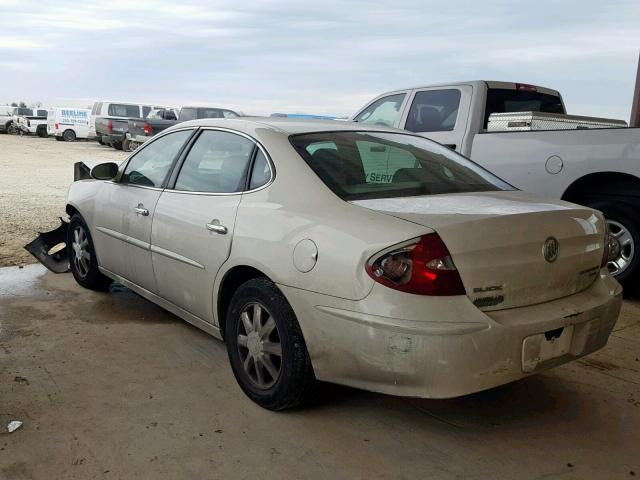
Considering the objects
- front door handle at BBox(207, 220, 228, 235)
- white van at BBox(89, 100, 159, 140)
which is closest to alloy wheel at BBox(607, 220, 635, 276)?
front door handle at BBox(207, 220, 228, 235)

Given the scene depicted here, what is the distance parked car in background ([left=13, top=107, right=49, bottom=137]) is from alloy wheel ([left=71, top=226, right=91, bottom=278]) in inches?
1190

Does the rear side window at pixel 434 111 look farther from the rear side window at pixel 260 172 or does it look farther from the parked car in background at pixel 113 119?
the parked car in background at pixel 113 119

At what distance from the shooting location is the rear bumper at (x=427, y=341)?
8.22ft

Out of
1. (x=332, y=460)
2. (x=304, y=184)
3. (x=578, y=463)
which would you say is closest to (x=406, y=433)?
(x=332, y=460)

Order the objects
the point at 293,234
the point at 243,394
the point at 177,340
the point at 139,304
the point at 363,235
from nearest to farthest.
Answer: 1. the point at 363,235
2. the point at 293,234
3. the point at 243,394
4. the point at 177,340
5. the point at 139,304

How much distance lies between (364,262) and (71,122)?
97.1ft

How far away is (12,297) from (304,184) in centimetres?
316

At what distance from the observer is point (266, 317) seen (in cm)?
315

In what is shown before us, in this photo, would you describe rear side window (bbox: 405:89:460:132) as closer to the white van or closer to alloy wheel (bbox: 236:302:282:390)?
alloy wheel (bbox: 236:302:282:390)

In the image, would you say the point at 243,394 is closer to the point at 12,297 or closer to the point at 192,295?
the point at 192,295

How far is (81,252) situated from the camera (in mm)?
5211

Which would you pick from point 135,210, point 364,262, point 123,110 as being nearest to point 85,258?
point 135,210

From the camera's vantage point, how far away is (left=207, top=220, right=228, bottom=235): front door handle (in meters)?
3.32

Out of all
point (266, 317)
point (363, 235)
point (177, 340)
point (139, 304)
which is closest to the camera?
point (363, 235)
